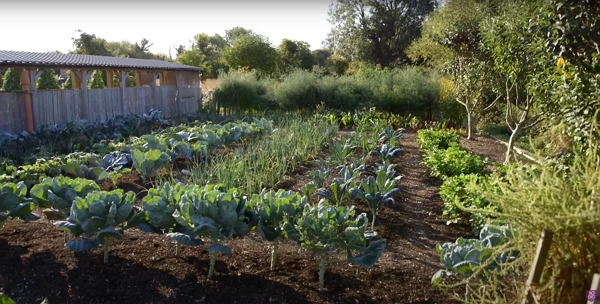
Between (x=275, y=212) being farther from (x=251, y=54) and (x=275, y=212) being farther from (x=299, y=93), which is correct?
(x=251, y=54)

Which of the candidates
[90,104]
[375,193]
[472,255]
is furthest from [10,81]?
[472,255]

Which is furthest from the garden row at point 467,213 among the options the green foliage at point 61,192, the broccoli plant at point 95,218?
the green foliage at point 61,192

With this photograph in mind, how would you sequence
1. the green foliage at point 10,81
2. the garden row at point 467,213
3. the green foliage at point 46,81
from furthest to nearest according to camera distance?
the green foliage at point 46,81, the green foliage at point 10,81, the garden row at point 467,213

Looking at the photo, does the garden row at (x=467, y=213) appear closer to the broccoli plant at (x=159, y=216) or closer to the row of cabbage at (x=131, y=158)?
the broccoli plant at (x=159, y=216)

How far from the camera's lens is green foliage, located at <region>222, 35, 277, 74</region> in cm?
2814

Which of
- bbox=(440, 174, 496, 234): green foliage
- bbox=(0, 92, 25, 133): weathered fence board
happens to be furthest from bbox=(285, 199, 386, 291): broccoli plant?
bbox=(0, 92, 25, 133): weathered fence board

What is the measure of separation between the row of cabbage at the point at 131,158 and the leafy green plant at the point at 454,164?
11.4ft

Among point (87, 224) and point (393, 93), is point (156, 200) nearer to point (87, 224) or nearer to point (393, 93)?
point (87, 224)

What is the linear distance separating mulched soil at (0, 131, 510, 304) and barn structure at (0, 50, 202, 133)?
24.1 feet

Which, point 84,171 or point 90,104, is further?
point 90,104

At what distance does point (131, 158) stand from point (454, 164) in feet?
15.3

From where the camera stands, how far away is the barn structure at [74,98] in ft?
36.9

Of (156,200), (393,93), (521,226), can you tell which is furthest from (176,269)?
(393,93)

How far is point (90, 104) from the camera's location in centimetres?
1369
